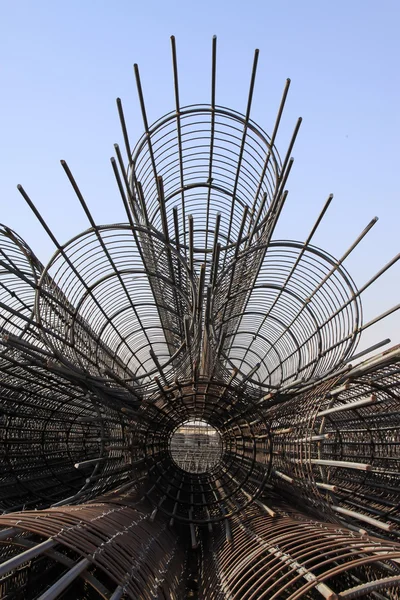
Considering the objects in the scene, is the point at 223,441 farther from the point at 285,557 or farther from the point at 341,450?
the point at 285,557

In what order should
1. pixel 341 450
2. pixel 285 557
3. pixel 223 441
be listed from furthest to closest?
pixel 223 441 < pixel 341 450 < pixel 285 557

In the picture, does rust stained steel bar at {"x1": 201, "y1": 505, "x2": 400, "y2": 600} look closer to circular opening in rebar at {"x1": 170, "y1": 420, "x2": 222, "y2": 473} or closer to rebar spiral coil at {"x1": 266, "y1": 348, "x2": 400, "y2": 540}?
rebar spiral coil at {"x1": 266, "y1": 348, "x2": 400, "y2": 540}

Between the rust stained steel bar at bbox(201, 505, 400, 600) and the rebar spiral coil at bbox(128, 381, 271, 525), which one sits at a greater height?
the rebar spiral coil at bbox(128, 381, 271, 525)

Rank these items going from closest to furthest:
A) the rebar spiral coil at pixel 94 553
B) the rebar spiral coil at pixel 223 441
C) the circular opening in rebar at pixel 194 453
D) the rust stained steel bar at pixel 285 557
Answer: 1. the rebar spiral coil at pixel 94 553
2. the rust stained steel bar at pixel 285 557
3. the rebar spiral coil at pixel 223 441
4. the circular opening in rebar at pixel 194 453

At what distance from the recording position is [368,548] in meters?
3.77

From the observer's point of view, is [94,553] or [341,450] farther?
[341,450]

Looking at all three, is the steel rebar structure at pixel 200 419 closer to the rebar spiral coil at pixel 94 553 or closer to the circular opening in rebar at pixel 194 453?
the rebar spiral coil at pixel 94 553

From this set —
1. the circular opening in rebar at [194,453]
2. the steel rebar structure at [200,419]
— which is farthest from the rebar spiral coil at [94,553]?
the circular opening in rebar at [194,453]

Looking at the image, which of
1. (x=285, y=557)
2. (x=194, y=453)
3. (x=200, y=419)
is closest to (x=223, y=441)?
(x=200, y=419)

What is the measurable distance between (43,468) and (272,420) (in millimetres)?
5517

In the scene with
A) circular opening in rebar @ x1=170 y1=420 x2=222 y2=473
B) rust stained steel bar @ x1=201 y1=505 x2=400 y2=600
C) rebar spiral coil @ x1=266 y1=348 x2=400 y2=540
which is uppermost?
circular opening in rebar @ x1=170 y1=420 x2=222 y2=473

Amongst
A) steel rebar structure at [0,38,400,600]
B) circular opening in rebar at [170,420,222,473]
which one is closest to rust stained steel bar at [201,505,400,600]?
steel rebar structure at [0,38,400,600]

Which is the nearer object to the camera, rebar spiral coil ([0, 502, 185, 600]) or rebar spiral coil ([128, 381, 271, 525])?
rebar spiral coil ([0, 502, 185, 600])

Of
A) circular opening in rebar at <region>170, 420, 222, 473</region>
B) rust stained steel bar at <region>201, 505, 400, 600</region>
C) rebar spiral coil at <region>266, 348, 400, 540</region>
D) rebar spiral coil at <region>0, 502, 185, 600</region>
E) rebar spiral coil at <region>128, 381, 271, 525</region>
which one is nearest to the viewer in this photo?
rebar spiral coil at <region>0, 502, 185, 600</region>
